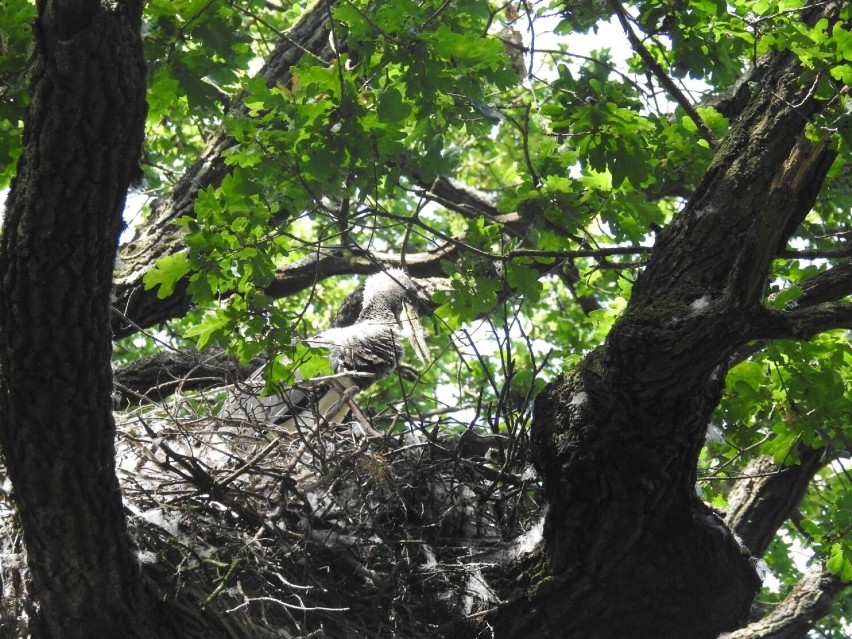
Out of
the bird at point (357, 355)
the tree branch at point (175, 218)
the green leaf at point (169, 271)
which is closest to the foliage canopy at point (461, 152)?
the green leaf at point (169, 271)

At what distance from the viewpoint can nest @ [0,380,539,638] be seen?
293 cm

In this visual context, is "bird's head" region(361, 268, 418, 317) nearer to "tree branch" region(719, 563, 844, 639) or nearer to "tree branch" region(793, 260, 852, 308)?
"tree branch" region(719, 563, 844, 639)

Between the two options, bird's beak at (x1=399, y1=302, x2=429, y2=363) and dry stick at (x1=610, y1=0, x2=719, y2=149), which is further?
bird's beak at (x1=399, y1=302, x2=429, y2=363)

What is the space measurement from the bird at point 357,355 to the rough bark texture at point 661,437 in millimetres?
1238

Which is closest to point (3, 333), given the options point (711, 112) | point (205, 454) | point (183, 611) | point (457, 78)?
point (183, 611)

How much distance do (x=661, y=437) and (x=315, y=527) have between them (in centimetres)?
124

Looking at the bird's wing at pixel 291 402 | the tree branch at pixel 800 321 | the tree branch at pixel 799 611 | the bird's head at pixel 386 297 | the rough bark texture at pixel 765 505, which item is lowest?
the tree branch at pixel 799 611

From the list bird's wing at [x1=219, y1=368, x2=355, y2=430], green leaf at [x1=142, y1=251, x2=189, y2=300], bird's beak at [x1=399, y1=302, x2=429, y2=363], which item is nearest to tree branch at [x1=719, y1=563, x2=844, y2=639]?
bird's beak at [x1=399, y1=302, x2=429, y2=363]

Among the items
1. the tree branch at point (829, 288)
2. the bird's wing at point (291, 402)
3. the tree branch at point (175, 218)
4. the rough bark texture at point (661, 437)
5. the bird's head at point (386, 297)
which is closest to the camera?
the rough bark texture at point (661, 437)

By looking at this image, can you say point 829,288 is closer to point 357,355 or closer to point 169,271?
point 169,271

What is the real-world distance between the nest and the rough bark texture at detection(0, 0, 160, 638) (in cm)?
30

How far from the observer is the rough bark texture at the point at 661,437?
265 centimetres

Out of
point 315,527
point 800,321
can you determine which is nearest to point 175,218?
point 315,527

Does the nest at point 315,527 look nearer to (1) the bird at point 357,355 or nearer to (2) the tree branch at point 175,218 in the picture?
(1) the bird at point 357,355
